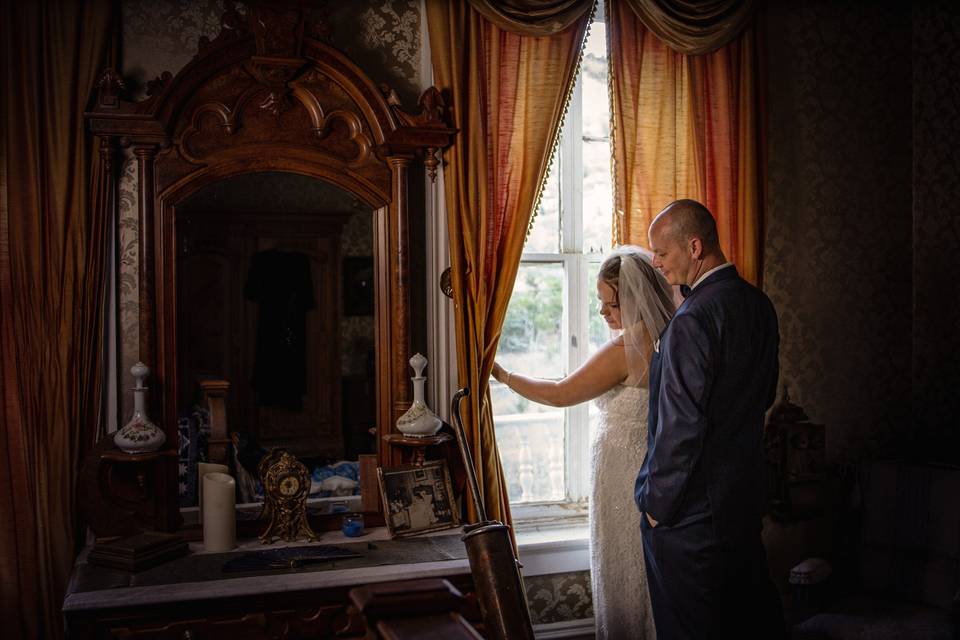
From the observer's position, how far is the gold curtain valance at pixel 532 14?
125 inches

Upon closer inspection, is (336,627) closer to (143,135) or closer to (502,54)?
(143,135)

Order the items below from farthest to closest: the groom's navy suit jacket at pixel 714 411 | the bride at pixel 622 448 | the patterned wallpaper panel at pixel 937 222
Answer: the patterned wallpaper panel at pixel 937 222 → the bride at pixel 622 448 → the groom's navy suit jacket at pixel 714 411

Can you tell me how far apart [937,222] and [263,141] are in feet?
10.3

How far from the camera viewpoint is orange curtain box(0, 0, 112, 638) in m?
2.75

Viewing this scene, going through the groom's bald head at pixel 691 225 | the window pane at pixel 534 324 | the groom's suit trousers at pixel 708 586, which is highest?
the groom's bald head at pixel 691 225

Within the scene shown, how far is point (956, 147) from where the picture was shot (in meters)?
3.93

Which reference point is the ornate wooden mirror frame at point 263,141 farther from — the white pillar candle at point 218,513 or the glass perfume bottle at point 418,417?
the white pillar candle at point 218,513

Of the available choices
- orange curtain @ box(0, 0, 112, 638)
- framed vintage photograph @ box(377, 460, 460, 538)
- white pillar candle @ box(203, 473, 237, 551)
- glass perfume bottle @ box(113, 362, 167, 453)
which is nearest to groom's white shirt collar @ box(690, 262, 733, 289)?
framed vintage photograph @ box(377, 460, 460, 538)

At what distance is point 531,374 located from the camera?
357cm

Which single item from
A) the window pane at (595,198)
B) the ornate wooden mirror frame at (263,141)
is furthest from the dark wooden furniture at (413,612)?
the window pane at (595,198)

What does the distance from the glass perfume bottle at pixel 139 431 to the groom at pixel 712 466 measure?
158 cm

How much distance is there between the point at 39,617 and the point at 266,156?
1.75 meters

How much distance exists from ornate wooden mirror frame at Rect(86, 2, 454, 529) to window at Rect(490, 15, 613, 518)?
0.67m

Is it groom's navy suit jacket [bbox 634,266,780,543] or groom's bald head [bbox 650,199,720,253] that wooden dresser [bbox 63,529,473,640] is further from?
groom's bald head [bbox 650,199,720,253]
